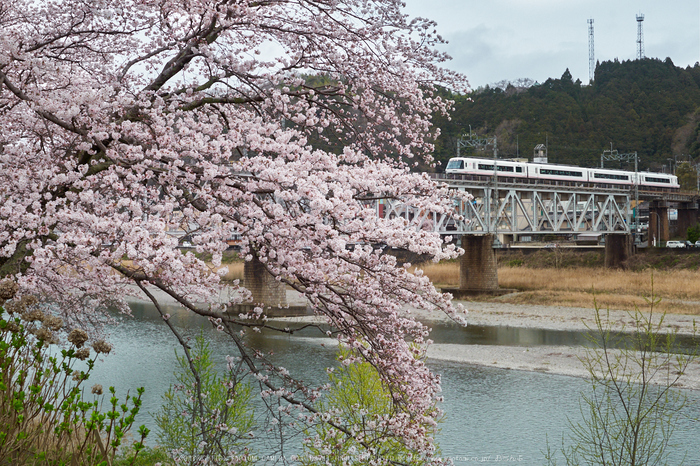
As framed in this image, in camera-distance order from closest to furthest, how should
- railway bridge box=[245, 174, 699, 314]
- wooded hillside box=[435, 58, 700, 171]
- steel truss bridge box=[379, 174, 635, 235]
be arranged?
railway bridge box=[245, 174, 699, 314]
steel truss bridge box=[379, 174, 635, 235]
wooded hillside box=[435, 58, 700, 171]

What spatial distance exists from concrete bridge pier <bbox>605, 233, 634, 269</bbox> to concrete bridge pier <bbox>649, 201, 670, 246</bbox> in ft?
30.6

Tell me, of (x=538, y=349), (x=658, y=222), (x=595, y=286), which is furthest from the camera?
(x=658, y=222)

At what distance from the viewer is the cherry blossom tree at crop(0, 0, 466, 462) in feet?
15.4

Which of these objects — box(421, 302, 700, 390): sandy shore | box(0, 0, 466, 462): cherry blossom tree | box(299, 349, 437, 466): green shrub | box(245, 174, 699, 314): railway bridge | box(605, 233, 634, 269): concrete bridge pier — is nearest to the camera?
box(0, 0, 466, 462): cherry blossom tree

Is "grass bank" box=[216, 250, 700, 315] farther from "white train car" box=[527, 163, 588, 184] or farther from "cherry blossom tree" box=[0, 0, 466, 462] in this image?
"cherry blossom tree" box=[0, 0, 466, 462]

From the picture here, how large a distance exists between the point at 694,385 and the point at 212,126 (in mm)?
15622

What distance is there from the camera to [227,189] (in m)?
5.01

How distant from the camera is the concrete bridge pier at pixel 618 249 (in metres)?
51.2

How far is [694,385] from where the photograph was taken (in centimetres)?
1655

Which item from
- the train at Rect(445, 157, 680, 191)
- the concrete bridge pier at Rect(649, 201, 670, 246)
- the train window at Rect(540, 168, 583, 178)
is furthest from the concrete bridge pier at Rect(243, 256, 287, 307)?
the concrete bridge pier at Rect(649, 201, 670, 246)

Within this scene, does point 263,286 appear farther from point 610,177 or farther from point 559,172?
point 610,177

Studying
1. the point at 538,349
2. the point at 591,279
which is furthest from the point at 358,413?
the point at 591,279

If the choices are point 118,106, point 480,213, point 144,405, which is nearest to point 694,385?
point 144,405

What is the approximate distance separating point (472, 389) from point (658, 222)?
50.6m
